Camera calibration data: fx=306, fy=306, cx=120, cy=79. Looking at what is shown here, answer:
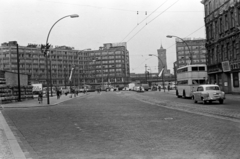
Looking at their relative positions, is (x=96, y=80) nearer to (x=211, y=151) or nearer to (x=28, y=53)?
(x=28, y=53)

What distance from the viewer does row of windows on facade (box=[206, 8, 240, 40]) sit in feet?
128

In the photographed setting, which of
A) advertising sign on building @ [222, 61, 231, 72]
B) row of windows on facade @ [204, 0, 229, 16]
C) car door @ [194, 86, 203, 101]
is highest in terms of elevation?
row of windows on facade @ [204, 0, 229, 16]

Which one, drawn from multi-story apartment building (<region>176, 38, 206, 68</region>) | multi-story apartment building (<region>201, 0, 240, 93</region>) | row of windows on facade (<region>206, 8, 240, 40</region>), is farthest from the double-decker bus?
multi-story apartment building (<region>176, 38, 206, 68</region>)

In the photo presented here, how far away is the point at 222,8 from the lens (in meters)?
43.4

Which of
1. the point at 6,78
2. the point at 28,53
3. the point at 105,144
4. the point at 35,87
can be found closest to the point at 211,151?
the point at 105,144

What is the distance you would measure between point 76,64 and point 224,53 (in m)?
112

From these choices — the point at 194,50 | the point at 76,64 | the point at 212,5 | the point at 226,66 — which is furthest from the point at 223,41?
the point at 76,64

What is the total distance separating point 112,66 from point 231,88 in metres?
110

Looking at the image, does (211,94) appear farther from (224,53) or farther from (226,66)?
(224,53)

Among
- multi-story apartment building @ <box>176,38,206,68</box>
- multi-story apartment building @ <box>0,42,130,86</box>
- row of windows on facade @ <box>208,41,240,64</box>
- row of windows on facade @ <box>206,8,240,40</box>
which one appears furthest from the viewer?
multi-story apartment building @ <box>0,42,130,86</box>

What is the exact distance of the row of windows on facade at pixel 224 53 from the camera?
129ft

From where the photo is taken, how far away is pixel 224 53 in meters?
43.3

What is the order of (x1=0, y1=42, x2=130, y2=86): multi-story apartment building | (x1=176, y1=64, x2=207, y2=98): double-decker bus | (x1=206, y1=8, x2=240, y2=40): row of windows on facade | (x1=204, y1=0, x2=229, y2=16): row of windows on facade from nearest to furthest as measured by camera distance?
1. (x1=176, y1=64, x2=207, y2=98): double-decker bus
2. (x1=206, y1=8, x2=240, y2=40): row of windows on facade
3. (x1=204, y1=0, x2=229, y2=16): row of windows on facade
4. (x1=0, y1=42, x2=130, y2=86): multi-story apartment building

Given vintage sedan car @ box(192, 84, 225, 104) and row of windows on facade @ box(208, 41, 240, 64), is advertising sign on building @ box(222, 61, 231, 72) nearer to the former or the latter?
row of windows on facade @ box(208, 41, 240, 64)
